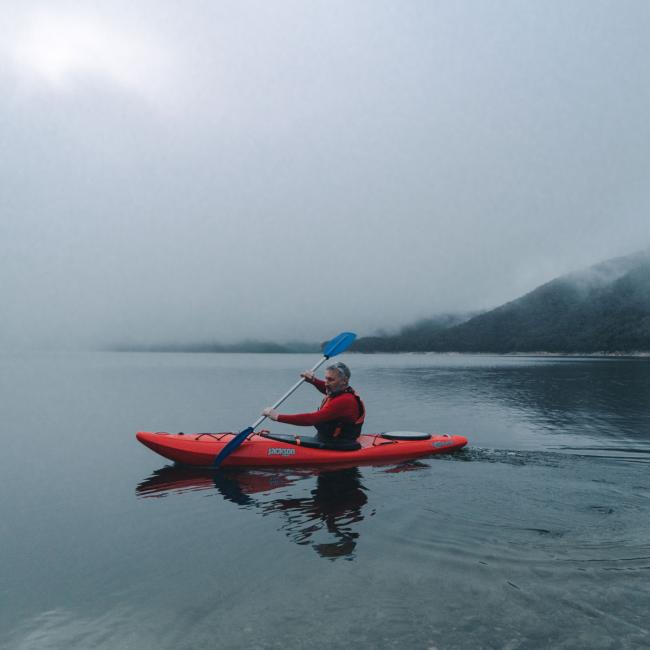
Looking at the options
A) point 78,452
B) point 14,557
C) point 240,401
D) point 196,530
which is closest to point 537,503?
point 196,530

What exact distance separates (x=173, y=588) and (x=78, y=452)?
37.2 feet

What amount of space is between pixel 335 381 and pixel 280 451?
2255 mm

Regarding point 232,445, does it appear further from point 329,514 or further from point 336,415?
point 329,514

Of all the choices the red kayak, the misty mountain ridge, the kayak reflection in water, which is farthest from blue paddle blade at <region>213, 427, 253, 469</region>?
the misty mountain ridge

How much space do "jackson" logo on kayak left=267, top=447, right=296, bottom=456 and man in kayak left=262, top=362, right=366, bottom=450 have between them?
750mm

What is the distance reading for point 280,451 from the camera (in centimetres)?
1148

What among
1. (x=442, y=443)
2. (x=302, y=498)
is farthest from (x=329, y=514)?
(x=442, y=443)

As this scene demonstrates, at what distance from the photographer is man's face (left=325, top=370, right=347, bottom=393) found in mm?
10859

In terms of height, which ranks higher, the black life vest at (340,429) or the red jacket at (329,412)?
the red jacket at (329,412)

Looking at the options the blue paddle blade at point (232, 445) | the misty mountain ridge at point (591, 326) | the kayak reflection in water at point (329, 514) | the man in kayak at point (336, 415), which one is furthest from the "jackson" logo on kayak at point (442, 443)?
the misty mountain ridge at point (591, 326)

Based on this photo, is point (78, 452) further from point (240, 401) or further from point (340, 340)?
point (240, 401)

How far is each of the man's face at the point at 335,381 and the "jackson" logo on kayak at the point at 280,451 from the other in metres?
1.81

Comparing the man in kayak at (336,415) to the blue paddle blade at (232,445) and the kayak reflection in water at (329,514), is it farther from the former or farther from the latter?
the kayak reflection in water at (329,514)

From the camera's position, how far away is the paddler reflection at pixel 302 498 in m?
7.19
